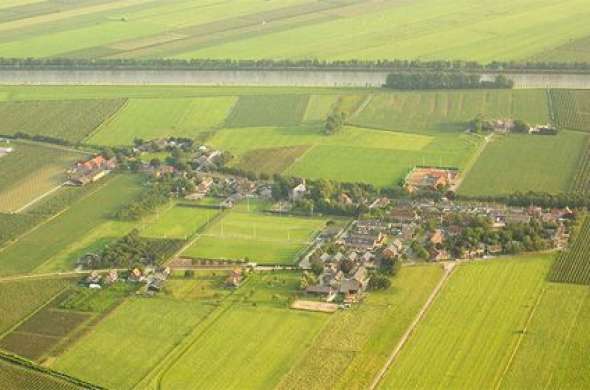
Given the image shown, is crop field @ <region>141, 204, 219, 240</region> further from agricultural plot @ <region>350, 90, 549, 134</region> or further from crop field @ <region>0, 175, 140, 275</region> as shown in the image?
agricultural plot @ <region>350, 90, 549, 134</region>

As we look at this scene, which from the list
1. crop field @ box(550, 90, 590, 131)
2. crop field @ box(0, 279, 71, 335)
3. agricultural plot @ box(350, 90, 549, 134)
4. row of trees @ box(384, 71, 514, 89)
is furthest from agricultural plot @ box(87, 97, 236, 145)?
crop field @ box(550, 90, 590, 131)

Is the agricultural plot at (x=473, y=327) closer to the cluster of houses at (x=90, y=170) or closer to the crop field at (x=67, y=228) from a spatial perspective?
the crop field at (x=67, y=228)

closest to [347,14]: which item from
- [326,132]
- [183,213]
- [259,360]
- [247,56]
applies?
[247,56]

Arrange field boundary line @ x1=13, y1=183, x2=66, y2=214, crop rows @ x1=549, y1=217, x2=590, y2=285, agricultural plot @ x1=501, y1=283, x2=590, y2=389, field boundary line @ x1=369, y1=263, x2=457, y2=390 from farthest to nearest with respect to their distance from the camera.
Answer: field boundary line @ x1=13, y1=183, x2=66, y2=214, crop rows @ x1=549, y1=217, x2=590, y2=285, field boundary line @ x1=369, y1=263, x2=457, y2=390, agricultural plot @ x1=501, y1=283, x2=590, y2=389

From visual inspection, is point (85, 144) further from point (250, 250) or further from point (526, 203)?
point (526, 203)

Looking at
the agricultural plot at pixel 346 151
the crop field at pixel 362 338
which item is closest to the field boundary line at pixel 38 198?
the agricultural plot at pixel 346 151

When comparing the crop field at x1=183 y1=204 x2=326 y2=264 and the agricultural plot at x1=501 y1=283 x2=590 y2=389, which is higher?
the crop field at x1=183 y1=204 x2=326 y2=264
